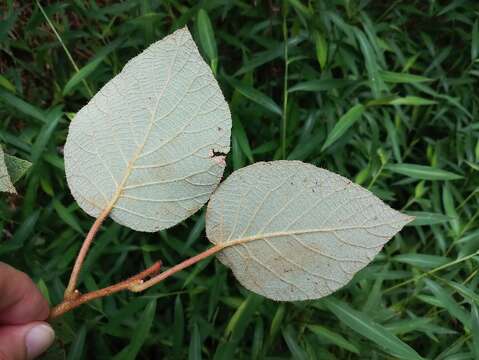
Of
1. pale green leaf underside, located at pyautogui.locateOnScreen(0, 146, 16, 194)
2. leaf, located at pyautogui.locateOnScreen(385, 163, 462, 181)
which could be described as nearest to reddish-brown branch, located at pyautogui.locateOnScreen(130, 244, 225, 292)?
pale green leaf underside, located at pyautogui.locateOnScreen(0, 146, 16, 194)

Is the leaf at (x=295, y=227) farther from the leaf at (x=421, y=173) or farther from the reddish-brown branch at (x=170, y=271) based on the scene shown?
the leaf at (x=421, y=173)

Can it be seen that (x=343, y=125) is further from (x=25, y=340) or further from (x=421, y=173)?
(x=25, y=340)

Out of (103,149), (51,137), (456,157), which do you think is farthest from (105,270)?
(456,157)

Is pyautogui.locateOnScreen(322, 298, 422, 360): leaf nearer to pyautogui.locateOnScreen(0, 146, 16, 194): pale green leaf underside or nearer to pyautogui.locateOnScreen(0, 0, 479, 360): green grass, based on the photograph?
pyautogui.locateOnScreen(0, 0, 479, 360): green grass

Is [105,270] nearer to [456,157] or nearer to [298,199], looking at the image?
[298,199]

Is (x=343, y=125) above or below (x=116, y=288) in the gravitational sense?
below

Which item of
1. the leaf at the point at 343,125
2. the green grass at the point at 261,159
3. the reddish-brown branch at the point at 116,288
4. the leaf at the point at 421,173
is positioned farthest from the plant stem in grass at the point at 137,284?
the leaf at the point at 421,173

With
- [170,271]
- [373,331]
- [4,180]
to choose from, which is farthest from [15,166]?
[373,331]
